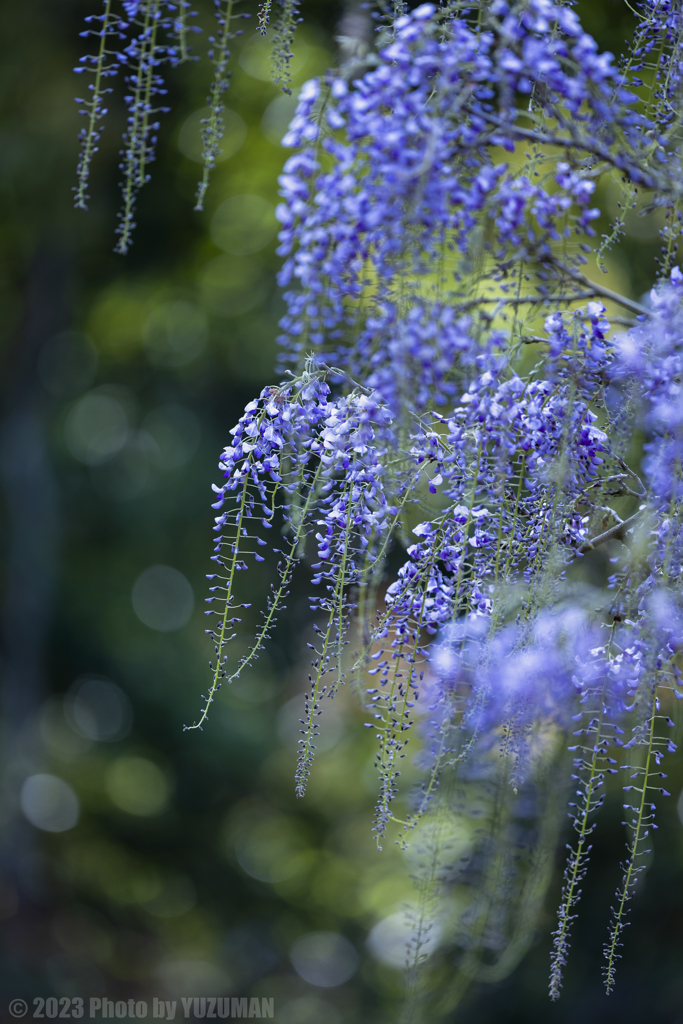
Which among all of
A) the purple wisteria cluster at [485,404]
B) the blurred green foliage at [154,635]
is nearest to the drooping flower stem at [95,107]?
the purple wisteria cluster at [485,404]

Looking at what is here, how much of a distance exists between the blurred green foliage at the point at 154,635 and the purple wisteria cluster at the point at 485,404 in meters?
3.50

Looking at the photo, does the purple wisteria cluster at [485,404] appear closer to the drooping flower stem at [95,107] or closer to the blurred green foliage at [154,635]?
the drooping flower stem at [95,107]

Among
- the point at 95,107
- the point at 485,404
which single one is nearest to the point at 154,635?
the point at 95,107

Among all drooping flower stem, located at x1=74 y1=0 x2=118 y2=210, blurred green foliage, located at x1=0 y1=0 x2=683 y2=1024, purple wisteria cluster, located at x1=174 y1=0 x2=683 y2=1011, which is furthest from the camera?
blurred green foliage, located at x1=0 y1=0 x2=683 y2=1024

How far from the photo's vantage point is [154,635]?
472cm

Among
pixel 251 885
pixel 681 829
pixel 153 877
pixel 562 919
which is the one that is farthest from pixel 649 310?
pixel 153 877

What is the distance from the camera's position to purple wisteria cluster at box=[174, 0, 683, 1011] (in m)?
0.74

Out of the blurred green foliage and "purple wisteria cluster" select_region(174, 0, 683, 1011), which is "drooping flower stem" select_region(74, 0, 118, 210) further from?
the blurred green foliage

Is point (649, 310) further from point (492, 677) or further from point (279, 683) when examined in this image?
point (279, 683)

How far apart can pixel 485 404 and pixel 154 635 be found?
4.09 m

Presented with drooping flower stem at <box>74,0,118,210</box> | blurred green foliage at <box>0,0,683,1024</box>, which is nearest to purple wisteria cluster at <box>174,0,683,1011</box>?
drooping flower stem at <box>74,0,118,210</box>

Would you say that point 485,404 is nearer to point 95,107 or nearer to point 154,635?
point 95,107

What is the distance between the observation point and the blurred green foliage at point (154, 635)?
4.47m

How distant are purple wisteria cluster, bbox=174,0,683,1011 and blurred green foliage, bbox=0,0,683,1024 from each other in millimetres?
3501
